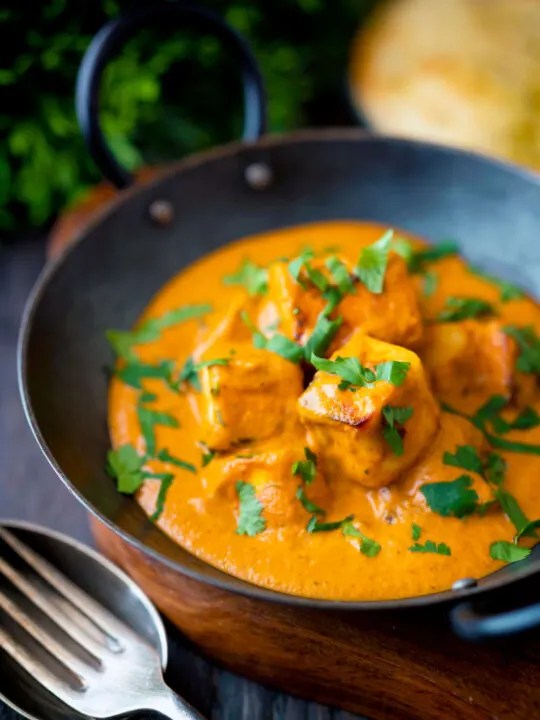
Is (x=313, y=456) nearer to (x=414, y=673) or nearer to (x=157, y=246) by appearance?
(x=414, y=673)

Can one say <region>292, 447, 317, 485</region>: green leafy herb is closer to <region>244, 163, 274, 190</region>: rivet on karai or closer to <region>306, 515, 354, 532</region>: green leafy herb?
<region>306, 515, 354, 532</region>: green leafy herb

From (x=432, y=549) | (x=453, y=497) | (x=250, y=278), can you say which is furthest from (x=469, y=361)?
(x=250, y=278)

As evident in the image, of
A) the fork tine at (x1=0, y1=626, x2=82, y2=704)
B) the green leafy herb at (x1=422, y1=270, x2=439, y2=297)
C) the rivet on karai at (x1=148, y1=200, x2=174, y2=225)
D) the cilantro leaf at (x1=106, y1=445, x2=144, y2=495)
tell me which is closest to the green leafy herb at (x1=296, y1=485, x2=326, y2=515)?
the cilantro leaf at (x1=106, y1=445, x2=144, y2=495)

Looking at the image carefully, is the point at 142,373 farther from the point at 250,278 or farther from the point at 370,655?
the point at 370,655

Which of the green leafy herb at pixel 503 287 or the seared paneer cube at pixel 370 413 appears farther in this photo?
the green leafy herb at pixel 503 287

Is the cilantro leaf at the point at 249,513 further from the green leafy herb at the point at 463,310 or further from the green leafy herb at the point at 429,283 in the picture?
the green leafy herb at the point at 429,283

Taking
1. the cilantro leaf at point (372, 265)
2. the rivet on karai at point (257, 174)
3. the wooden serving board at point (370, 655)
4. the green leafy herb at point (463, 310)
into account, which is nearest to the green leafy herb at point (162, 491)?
the wooden serving board at point (370, 655)
